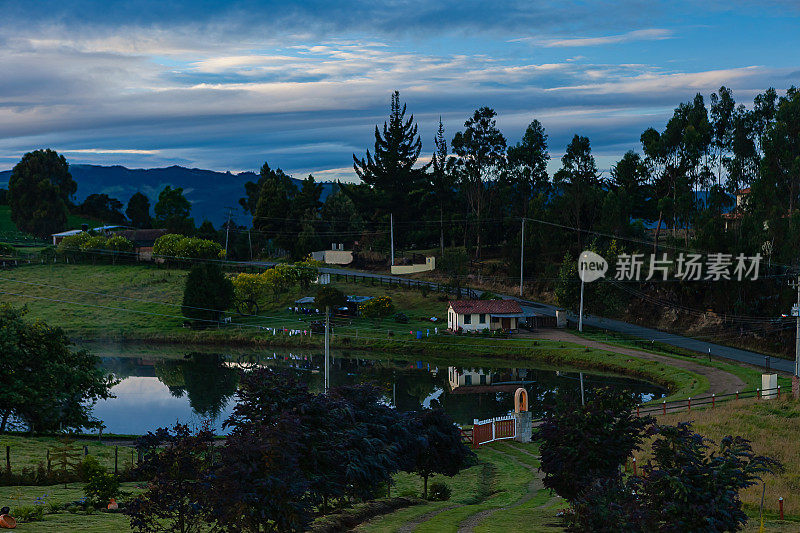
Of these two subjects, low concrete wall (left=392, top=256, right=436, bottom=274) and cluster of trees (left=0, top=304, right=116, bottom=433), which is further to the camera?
low concrete wall (left=392, top=256, right=436, bottom=274)

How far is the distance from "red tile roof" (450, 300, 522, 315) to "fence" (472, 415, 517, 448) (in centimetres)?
3768

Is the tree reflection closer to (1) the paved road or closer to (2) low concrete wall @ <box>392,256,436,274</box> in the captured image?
(1) the paved road

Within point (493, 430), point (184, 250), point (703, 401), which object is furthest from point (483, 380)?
point (184, 250)

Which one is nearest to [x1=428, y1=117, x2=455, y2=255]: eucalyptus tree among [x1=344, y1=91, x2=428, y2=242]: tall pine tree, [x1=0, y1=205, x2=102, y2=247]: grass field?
[x1=344, y1=91, x2=428, y2=242]: tall pine tree

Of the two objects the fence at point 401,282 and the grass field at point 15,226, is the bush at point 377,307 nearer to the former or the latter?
the fence at point 401,282

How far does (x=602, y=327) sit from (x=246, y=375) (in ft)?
208

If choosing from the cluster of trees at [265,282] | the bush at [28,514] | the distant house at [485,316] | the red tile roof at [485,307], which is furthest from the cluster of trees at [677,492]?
the cluster of trees at [265,282]

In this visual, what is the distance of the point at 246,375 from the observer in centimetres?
2014

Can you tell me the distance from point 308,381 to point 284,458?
45370 millimetres

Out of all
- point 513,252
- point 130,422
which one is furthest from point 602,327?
point 130,422

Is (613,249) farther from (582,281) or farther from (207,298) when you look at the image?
(207,298)

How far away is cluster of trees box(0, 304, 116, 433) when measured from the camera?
38.7 m

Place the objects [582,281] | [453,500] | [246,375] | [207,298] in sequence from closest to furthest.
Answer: [246,375]
[453,500]
[582,281]
[207,298]

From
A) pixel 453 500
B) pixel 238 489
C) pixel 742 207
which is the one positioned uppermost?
pixel 742 207
